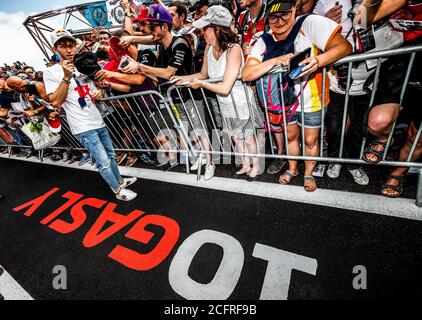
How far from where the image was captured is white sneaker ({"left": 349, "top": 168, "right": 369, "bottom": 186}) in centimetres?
257

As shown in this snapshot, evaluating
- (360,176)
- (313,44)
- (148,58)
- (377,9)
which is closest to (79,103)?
(148,58)

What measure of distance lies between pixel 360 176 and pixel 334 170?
0.30m

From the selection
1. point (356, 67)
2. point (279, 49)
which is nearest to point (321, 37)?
point (279, 49)

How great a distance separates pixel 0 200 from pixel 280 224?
583 cm

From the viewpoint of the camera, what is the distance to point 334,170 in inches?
111

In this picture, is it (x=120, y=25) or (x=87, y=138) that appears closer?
(x=87, y=138)

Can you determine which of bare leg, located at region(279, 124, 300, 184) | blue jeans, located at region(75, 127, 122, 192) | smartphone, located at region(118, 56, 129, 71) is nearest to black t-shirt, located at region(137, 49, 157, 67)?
smartphone, located at region(118, 56, 129, 71)

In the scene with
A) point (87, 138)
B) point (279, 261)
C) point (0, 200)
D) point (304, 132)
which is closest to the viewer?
point (279, 261)

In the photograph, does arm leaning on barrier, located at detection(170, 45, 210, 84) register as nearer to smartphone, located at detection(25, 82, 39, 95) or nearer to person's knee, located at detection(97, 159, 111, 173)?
person's knee, located at detection(97, 159, 111, 173)

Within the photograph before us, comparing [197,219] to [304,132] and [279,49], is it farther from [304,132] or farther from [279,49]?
[279,49]

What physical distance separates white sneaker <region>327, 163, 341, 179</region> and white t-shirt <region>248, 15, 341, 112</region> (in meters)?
0.94

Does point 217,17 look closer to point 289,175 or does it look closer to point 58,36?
point 58,36

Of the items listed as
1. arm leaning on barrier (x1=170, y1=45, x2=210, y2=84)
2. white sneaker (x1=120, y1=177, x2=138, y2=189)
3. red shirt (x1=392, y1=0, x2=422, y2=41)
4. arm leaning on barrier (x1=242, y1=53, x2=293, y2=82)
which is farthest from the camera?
white sneaker (x1=120, y1=177, x2=138, y2=189)

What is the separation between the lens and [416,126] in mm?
2133
